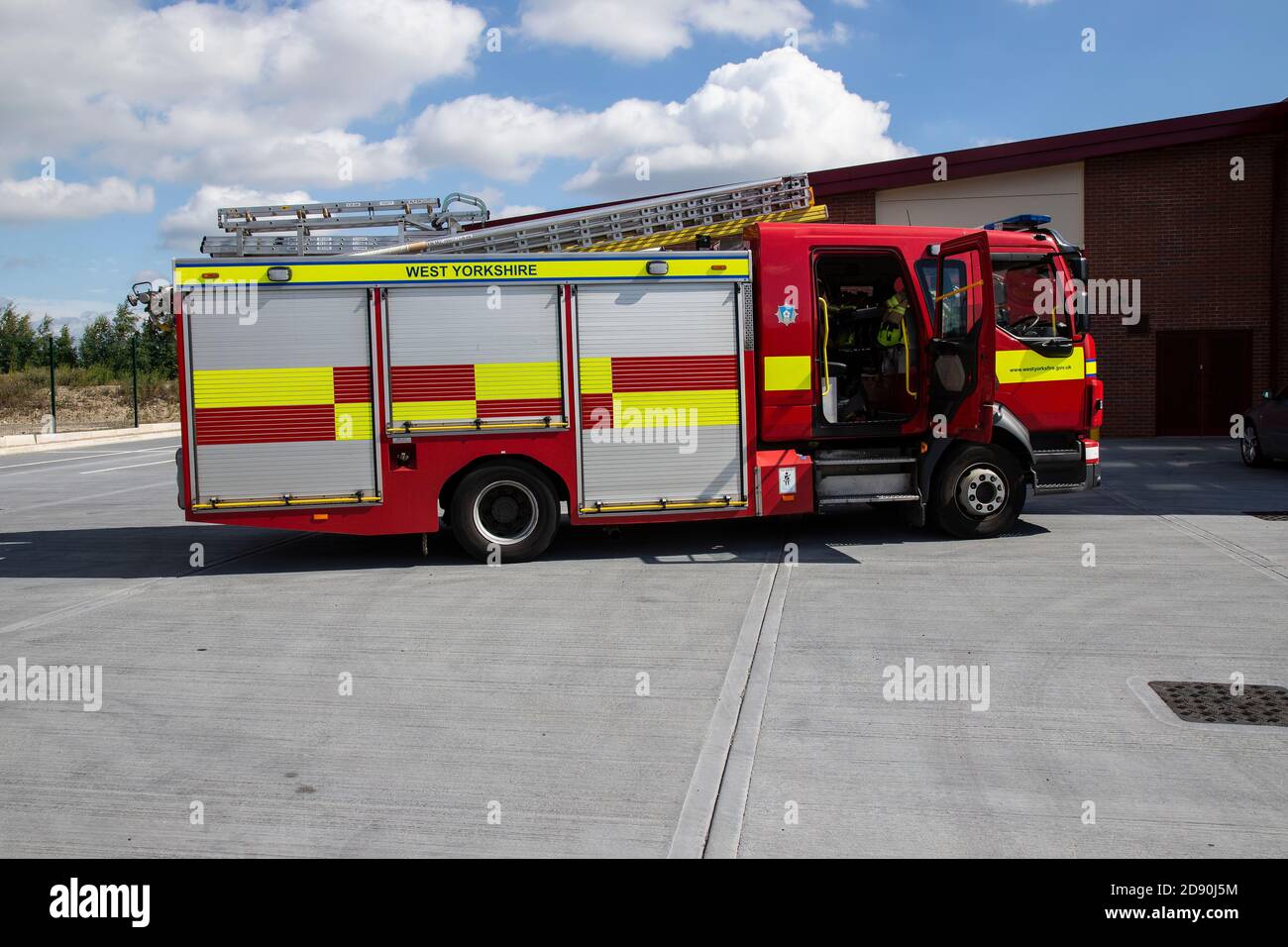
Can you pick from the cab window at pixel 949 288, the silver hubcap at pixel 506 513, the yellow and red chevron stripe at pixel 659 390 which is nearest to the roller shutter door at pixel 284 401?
the silver hubcap at pixel 506 513

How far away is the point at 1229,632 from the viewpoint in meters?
6.77

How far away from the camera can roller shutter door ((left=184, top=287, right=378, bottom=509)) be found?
907 centimetres

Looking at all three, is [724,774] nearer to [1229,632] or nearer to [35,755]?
[35,755]

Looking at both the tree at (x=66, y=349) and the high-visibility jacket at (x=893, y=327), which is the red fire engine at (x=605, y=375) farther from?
the tree at (x=66, y=349)

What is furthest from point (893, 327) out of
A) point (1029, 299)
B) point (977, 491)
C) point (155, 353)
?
point (155, 353)

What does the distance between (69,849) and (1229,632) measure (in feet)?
20.7

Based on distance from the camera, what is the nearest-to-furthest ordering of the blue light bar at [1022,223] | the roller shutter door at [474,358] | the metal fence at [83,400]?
the roller shutter door at [474,358] → the blue light bar at [1022,223] → the metal fence at [83,400]

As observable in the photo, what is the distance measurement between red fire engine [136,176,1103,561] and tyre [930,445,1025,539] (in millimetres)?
20

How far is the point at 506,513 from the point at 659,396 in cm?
167

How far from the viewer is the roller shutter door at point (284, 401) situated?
357 inches

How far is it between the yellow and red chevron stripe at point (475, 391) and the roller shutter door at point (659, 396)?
0.33 meters

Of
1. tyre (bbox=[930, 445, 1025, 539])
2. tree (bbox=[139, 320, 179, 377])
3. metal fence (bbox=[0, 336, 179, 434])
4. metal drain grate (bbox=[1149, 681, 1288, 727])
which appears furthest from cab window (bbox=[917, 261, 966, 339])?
tree (bbox=[139, 320, 179, 377])

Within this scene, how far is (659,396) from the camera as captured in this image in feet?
31.3
